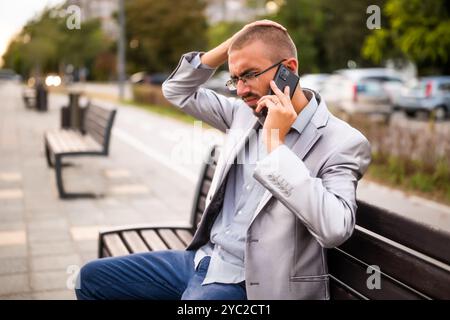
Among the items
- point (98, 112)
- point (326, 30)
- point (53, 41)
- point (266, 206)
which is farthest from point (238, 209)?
point (326, 30)

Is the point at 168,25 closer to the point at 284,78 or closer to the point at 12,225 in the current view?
the point at 12,225

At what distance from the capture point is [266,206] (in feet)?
7.41

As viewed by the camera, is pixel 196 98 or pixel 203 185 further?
pixel 203 185

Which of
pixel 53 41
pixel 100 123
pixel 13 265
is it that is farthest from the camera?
pixel 53 41

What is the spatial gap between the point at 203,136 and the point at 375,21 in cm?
1059

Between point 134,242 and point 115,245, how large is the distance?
122 mm

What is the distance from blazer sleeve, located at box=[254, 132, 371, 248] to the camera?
201cm

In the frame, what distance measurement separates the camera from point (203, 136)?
14070mm

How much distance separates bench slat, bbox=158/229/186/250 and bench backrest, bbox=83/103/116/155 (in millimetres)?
3630

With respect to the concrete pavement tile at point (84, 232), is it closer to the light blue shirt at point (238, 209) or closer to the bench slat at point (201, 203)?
the bench slat at point (201, 203)

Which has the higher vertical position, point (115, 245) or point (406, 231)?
point (406, 231)

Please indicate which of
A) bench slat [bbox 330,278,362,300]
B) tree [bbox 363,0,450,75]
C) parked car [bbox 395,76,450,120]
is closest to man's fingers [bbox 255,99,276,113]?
bench slat [bbox 330,278,362,300]

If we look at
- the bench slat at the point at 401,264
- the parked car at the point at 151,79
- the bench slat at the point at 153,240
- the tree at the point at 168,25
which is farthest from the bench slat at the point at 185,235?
the parked car at the point at 151,79

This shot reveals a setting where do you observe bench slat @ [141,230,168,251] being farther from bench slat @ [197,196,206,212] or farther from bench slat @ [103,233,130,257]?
bench slat @ [197,196,206,212]
